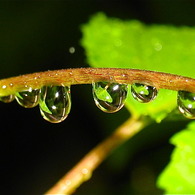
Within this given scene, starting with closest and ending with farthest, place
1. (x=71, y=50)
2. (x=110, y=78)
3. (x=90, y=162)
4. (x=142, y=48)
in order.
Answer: (x=110, y=78) → (x=90, y=162) → (x=142, y=48) → (x=71, y=50)

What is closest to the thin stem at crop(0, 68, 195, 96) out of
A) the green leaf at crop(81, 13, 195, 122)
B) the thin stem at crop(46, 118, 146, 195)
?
the thin stem at crop(46, 118, 146, 195)

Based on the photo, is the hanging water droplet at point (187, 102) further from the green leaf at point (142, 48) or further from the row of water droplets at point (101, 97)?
the green leaf at point (142, 48)

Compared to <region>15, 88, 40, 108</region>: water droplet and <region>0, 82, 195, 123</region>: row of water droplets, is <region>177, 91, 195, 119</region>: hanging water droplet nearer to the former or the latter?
<region>0, 82, 195, 123</region>: row of water droplets

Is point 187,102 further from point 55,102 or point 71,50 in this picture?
point 71,50

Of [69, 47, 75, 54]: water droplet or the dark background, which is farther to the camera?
[69, 47, 75, 54]: water droplet

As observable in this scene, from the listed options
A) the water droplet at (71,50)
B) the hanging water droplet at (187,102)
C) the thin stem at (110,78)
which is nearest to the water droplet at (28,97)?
the thin stem at (110,78)

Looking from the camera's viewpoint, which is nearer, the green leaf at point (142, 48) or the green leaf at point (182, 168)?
the green leaf at point (182, 168)

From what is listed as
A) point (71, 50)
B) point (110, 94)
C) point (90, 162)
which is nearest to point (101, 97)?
point (110, 94)
